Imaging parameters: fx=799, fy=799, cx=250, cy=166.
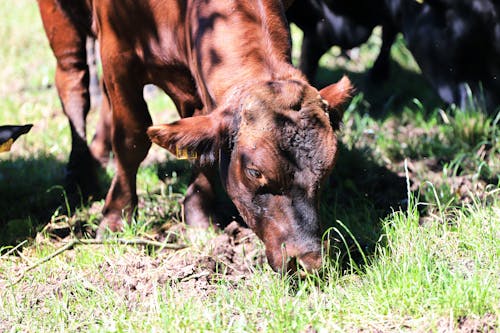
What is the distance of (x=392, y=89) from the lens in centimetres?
755

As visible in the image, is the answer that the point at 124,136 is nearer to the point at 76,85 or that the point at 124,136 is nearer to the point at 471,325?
the point at 76,85

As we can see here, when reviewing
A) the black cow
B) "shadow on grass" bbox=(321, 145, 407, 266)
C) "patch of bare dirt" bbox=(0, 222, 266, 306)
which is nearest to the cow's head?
"patch of bare dirt" bbox=(0, 222, 266, 306)

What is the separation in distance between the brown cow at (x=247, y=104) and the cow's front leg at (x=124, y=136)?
0.15 m

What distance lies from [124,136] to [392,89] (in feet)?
10.8

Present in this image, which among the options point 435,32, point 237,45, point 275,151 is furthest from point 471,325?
point 435,32

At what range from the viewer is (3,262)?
4543 mm

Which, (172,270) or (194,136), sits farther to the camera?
(172,270)

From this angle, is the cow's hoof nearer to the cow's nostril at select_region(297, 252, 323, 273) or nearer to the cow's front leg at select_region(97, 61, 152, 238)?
the cow's front leg at select_region(97, 61, 152, 238)

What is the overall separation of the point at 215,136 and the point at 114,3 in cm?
136

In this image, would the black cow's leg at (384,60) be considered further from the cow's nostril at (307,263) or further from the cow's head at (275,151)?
the cow's nostril at (307,263)

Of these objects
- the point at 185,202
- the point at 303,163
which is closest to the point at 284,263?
the point at 303,163

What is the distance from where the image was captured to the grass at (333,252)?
3580 mm

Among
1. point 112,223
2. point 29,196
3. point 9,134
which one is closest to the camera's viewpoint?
point 9,134

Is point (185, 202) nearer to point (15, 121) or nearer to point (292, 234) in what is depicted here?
point (292, 234)
